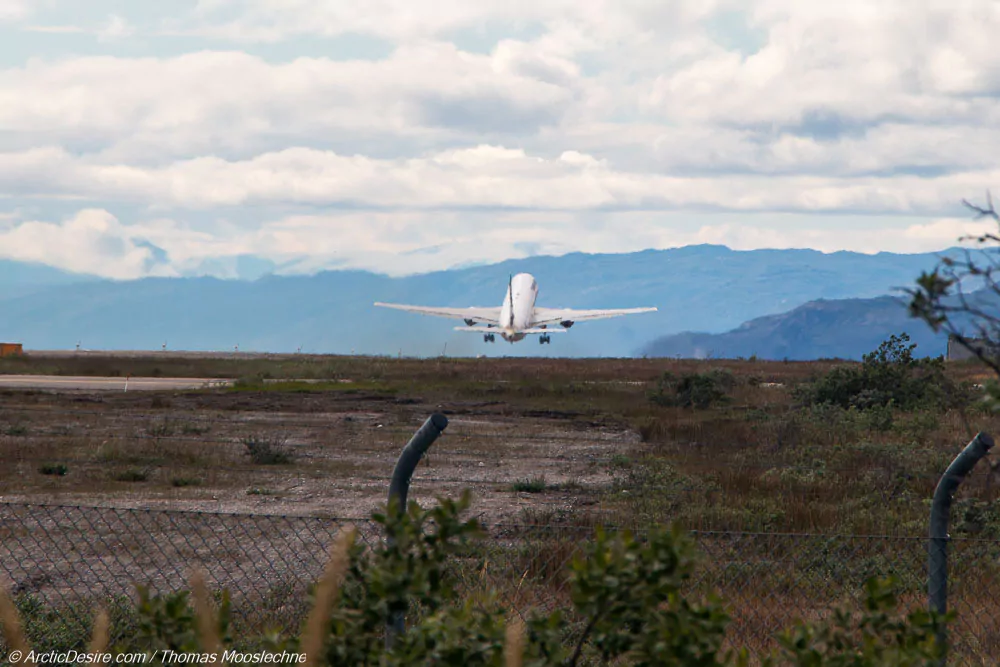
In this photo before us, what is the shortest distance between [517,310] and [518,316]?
1.07 meters

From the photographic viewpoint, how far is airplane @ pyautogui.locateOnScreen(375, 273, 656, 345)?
272ft

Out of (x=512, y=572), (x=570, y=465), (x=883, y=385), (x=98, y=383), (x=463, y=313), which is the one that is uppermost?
(x=463, y=313)

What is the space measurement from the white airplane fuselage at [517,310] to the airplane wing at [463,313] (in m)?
2.50

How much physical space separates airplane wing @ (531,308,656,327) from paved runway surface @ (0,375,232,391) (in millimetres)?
36035

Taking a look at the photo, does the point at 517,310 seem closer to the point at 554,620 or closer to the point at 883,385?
the point at 883,385

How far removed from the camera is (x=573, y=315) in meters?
86.4

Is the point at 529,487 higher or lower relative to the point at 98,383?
lower

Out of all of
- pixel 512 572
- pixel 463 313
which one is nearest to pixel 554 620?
pixel 512 572

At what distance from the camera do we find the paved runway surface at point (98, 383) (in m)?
46.8

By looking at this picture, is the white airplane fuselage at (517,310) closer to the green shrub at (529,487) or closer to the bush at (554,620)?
the green shrub at (529,487)

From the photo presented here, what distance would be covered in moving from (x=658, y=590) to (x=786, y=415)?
97.7ft

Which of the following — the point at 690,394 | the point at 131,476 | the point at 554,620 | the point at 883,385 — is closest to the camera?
the point at 554,620

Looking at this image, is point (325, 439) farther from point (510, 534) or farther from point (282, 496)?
point (510, 534)

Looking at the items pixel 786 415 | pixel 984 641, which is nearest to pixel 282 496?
pixel 984 641
